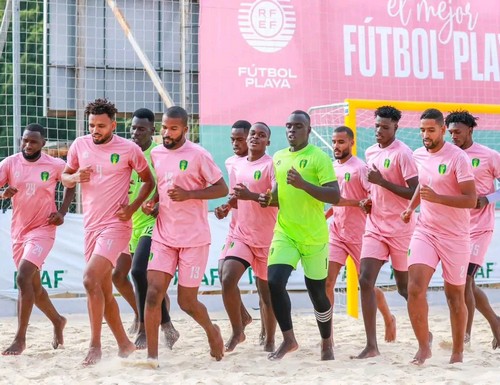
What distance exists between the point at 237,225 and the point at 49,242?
5.52 feet

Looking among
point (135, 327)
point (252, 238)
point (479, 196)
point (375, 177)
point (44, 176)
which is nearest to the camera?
point (375, 177)

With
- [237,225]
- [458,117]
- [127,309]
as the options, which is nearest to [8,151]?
[127,309]

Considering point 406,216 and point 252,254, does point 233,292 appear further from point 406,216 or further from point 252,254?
point 406,216

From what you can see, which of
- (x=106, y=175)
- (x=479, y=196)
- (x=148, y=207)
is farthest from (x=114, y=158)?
(x=479, y=196)

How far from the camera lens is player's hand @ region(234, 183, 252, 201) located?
26.5 ft

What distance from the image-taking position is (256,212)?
28.6ft

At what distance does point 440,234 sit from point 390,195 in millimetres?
1112

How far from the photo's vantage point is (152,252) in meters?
7.60

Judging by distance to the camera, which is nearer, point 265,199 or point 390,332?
point 265,199

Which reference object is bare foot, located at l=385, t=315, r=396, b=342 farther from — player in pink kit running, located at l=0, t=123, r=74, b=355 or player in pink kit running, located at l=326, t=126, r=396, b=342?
player in pink kit running, located at l=0, t=123, r=74, b=355

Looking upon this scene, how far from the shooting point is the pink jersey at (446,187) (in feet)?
24.4

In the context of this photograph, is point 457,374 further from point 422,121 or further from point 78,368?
point 78,368

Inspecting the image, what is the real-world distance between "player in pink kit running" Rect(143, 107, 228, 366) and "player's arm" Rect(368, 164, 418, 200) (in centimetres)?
133

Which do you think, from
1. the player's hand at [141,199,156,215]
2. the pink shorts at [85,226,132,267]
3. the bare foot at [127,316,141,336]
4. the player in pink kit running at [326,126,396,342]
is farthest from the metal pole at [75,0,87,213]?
the player's hand at [141,199,156,215]
